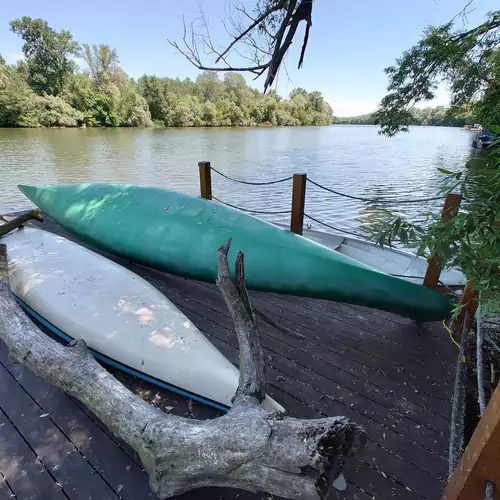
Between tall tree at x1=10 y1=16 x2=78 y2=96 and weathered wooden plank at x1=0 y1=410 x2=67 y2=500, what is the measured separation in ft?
155

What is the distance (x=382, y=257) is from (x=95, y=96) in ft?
142

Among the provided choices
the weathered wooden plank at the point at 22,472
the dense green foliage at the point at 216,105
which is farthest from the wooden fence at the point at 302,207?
the dense green foliage at the point at 216,105

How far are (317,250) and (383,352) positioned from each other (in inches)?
39.1

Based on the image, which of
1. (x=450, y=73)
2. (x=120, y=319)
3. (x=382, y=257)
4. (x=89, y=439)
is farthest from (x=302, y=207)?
(x=450, y=73)

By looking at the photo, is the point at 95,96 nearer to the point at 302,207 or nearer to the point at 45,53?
the point at 45,53

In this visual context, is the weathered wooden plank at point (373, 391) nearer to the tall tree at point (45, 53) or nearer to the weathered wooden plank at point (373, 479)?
the weathered wooden plank at point (373, 479)

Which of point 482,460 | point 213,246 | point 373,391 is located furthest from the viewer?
point 213,246

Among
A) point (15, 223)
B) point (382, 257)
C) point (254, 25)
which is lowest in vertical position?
point (382, 257)

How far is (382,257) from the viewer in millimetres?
4867

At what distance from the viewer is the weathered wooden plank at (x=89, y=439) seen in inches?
62.6

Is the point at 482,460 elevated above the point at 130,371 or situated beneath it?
elevated above

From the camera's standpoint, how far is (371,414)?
201 cm

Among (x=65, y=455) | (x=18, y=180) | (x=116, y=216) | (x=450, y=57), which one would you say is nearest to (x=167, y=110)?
(x=18, y=180)

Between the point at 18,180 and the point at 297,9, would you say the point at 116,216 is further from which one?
the point at 18,180
